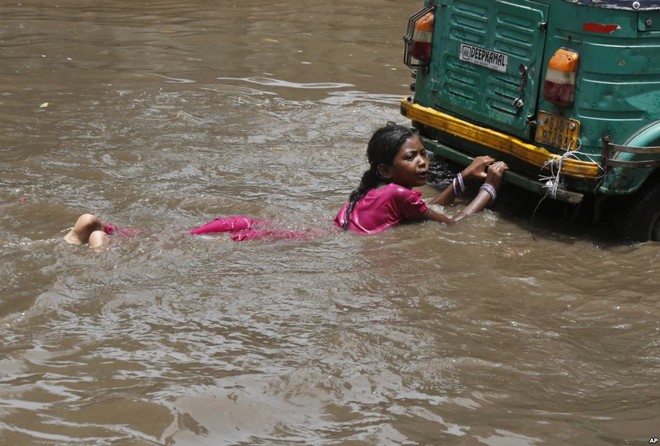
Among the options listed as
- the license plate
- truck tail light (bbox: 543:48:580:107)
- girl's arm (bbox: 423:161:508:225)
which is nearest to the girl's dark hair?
girl's arm (bbox: 423:161:508:225)

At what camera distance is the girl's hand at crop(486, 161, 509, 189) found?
6.73 m

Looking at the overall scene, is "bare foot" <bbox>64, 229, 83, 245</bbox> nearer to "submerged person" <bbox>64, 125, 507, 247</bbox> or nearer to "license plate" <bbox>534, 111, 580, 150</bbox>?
"submerged person" <bbox>64, 125, 507, 247</bbox>

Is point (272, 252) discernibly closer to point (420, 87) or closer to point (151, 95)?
point (420, 87)

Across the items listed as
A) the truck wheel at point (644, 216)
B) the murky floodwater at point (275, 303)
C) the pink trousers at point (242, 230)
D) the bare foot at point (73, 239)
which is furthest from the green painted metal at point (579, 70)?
the bare foot at point (73, 239)

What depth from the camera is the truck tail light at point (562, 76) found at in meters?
6.18

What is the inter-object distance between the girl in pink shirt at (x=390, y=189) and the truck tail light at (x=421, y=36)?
1006 mm

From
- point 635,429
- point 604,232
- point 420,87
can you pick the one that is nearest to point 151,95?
point 420,87

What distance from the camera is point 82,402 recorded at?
4.25m

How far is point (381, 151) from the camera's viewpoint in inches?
257

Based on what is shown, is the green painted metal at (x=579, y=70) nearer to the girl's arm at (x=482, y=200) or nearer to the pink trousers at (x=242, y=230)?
the girl's arm at (x=482, y=200)

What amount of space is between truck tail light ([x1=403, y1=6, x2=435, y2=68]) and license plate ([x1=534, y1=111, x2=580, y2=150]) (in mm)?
1167

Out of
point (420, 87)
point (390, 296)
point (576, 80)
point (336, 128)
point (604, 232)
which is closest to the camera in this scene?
point (390, 296)

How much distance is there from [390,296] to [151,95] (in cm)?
518

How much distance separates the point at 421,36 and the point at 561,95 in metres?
1.44
